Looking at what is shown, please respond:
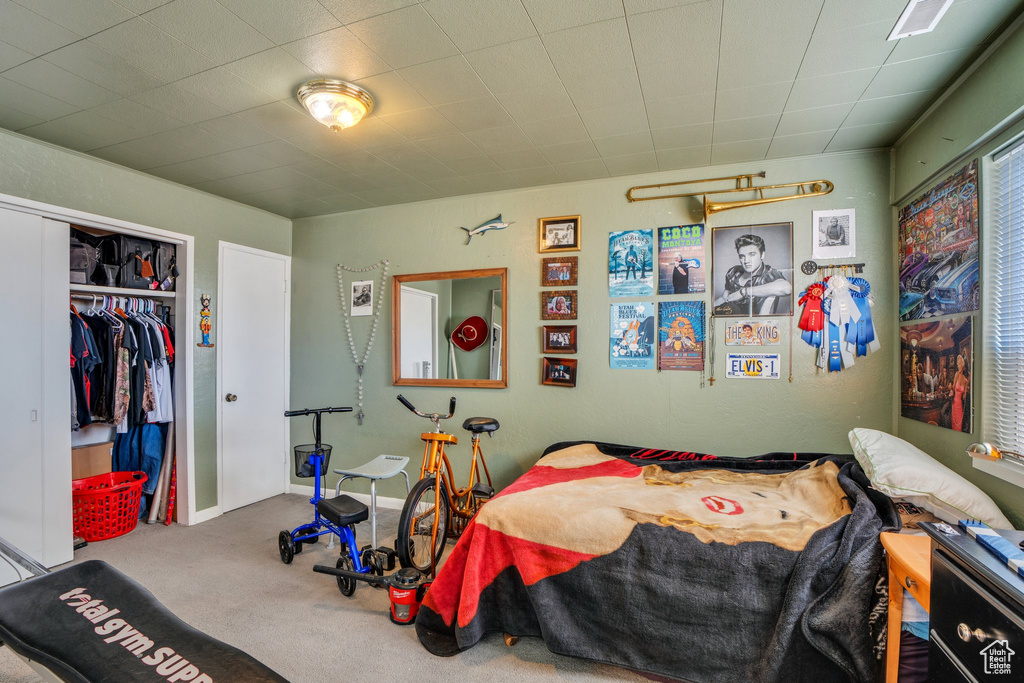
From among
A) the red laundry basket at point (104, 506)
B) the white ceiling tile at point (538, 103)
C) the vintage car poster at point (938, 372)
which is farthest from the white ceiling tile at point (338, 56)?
the red laundry basket at point (104, 506)

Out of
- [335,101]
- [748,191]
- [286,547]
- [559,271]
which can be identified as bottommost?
[286,547]

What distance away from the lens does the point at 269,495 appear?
4191mm

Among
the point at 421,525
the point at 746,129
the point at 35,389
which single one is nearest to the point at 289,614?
the point at 421,525

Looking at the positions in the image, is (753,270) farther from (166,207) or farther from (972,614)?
(166,207)

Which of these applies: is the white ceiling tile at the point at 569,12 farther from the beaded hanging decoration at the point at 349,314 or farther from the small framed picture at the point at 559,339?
the beaded hanging decoration at the point at 349,314

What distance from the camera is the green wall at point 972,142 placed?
5.76 ft

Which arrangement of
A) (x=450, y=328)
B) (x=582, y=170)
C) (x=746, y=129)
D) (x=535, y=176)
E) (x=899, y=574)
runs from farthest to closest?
(x=450, y=328) < (x=535, y=176) < (x=582, y=170) < (x=746, y=129) < (x=899, y=574)

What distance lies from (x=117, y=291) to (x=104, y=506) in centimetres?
148

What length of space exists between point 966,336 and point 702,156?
1.68 m

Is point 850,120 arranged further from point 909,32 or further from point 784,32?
point 784,32

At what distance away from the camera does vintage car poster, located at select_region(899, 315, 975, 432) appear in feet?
6.76

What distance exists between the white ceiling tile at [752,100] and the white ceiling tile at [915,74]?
37 centimetres

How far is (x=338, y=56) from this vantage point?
1989 mm

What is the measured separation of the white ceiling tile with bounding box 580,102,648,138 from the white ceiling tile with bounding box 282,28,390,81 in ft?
3.52
